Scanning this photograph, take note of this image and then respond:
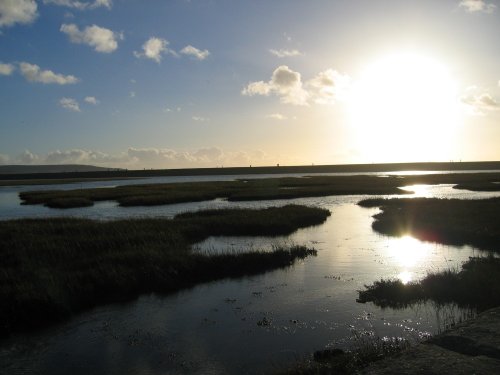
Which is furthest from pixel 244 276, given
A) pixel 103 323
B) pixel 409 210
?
pixel 409 210

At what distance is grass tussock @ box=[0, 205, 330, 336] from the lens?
1541cm

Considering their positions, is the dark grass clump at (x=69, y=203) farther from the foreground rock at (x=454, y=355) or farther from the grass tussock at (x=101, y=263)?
the foreground rock at (x=454, y=355)

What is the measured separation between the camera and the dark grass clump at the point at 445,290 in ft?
50.2

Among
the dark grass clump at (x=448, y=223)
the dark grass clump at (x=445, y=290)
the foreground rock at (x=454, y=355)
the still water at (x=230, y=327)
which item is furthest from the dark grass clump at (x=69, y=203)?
the foreground rock at (x=454, y=355)

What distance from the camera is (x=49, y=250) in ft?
77.1

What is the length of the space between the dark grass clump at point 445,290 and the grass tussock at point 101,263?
6.45 meters

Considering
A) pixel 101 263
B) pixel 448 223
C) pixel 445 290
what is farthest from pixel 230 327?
pixel 448 223

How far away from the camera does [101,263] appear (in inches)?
791

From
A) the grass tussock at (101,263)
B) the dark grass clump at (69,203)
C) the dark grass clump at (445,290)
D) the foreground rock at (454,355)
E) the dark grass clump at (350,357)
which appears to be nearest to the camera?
the foreground rock at (454,355)

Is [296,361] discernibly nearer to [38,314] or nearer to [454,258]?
[38,314]

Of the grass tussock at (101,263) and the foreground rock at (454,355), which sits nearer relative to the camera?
the foreground rock at (454,355)

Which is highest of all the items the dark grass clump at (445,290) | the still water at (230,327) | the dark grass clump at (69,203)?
the dark grass clump at (69,203)

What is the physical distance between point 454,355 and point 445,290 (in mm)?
7666

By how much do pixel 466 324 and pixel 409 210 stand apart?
29.4 metres
